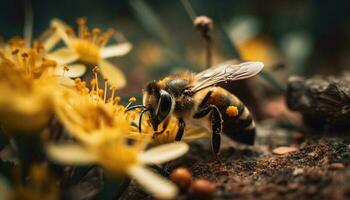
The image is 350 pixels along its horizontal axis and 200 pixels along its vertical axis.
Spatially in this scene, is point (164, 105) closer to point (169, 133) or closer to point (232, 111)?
point (169, 133)

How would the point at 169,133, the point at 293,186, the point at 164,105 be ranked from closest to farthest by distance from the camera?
the point at 293,186
the point at 164,105
the point at 169,133

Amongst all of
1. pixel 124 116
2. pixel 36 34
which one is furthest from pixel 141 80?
pixel 124 116

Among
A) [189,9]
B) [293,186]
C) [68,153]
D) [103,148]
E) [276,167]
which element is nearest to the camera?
[68,153]

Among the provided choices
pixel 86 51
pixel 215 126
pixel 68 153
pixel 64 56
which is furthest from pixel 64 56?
pixel 68 153

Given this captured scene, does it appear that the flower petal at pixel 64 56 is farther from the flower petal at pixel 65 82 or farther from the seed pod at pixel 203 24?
the seed pod at pixel 203 24

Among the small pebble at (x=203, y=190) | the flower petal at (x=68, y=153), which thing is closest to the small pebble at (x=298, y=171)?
the small pebble at (x=203, y=190)

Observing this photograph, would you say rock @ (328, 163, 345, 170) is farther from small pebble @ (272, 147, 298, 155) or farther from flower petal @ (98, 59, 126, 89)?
flower petal @ (98, 59, 126, 89)
